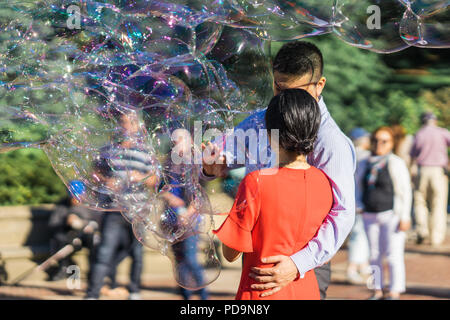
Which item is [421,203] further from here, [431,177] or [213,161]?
[213,161]

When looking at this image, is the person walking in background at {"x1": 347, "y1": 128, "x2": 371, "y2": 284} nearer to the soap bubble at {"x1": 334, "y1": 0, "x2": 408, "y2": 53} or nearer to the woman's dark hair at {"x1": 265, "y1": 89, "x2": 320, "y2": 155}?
the soap bubble at {"x1": 334, "y1": 0, "x2": 408, "y2": 53}

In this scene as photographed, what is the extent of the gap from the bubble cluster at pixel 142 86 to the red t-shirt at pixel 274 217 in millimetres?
554

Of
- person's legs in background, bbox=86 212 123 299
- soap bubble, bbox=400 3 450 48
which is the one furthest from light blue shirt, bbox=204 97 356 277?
person's legs in background, bbox=86 212 123 299

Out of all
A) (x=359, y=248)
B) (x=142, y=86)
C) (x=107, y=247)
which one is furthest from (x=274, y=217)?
(x=359, y=248)

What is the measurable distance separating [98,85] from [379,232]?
402cm

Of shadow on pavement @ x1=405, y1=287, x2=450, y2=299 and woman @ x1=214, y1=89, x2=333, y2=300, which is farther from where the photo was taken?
shadow on pavement @ x1=405, y1=287, x2=450, y2=299

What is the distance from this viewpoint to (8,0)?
10.6 ft

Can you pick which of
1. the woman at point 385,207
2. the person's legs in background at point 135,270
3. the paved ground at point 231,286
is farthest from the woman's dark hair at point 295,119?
the paved ground at point 231,286

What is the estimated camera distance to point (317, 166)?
2.85 m

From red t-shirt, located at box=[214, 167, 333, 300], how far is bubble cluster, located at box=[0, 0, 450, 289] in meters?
0.55

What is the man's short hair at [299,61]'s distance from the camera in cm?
294

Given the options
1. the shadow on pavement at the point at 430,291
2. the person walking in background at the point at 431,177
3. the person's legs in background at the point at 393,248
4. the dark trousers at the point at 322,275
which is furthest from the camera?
the person walking in background at the point at 431,177

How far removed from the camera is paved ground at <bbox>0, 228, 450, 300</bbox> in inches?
264

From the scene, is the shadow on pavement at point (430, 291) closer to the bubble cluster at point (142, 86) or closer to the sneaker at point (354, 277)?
the sneaker at point (354, 277)
